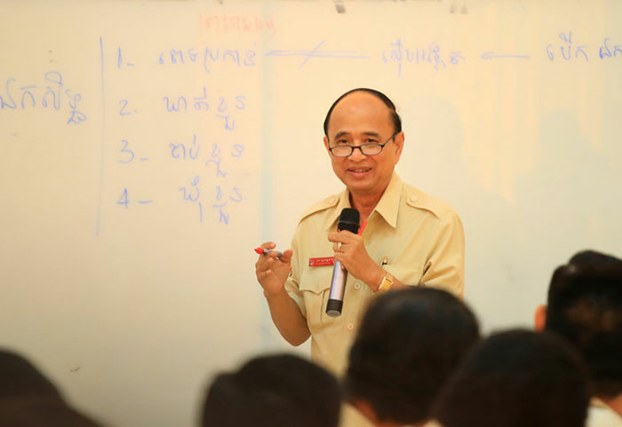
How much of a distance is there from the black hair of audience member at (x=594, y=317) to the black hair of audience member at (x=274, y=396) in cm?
65

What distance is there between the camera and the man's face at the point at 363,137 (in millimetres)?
2709

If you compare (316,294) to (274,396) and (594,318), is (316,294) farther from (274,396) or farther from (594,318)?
(274,396)

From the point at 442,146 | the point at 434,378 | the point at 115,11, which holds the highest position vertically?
the point at 115,11

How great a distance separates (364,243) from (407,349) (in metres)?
1.32

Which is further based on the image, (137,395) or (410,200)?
(137,395)

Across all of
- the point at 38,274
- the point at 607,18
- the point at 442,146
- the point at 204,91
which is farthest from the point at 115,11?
the point at 607,18

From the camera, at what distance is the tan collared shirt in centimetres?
263

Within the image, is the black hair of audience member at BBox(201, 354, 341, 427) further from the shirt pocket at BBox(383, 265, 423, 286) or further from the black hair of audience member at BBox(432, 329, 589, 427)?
the shirt pocket at BBox(383, 265, 423, 286)

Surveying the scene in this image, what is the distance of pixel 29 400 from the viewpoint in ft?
3.68

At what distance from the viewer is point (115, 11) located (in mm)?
3561

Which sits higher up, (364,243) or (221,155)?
(221,155)

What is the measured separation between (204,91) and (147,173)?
425 millimetres

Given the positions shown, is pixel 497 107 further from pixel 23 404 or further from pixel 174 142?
pixel 23 404

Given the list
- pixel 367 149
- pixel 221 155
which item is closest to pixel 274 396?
pixel 367 149
